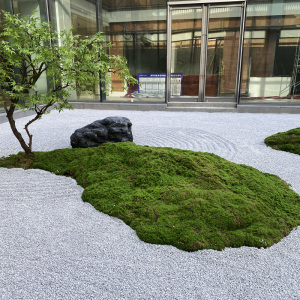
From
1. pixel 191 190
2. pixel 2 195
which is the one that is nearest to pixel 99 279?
pixel 191 190

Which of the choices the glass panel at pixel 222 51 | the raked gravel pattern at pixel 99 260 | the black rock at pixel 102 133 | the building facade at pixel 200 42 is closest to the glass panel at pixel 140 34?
the building facade at pixel 200 42

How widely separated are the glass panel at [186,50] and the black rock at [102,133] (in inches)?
257

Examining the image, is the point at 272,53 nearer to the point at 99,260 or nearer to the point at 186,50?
the point at 186,50

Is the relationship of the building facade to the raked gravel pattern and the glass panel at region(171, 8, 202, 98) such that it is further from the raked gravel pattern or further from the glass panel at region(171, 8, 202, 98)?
the raked gravel pattern

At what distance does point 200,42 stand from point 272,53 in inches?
116

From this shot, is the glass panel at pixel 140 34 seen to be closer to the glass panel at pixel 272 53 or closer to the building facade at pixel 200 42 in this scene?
the building facade at pixel 200 42

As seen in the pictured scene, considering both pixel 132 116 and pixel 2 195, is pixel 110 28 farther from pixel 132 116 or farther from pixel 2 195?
pixel 2 195

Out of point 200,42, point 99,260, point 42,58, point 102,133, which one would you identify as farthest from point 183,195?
point 200,42

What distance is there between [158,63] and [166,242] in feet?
33.8

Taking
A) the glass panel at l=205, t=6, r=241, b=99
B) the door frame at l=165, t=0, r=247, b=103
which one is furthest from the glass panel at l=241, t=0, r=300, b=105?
the glass panel at l=205, t=6, r=241, b=99

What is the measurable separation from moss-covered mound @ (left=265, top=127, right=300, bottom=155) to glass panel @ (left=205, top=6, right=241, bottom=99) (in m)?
5.84

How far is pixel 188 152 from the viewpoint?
5016mm

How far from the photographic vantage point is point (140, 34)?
11852 millimetres

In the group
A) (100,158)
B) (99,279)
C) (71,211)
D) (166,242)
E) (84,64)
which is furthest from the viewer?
(100,158)
